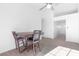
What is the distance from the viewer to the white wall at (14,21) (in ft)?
2.76

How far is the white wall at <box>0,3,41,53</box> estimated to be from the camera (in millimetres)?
842

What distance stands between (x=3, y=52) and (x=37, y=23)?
0.64 meters

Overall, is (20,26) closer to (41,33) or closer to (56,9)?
(41,33)

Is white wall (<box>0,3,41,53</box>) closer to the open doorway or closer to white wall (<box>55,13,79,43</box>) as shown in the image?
the open doorway

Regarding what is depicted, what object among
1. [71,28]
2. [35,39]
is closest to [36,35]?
[35,39]

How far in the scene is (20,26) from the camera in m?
0.89

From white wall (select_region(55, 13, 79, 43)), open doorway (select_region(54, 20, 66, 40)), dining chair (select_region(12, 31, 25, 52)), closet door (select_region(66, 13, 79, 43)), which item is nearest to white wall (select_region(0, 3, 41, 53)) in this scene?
dining chair (select_region(12, 31, 25, 52))

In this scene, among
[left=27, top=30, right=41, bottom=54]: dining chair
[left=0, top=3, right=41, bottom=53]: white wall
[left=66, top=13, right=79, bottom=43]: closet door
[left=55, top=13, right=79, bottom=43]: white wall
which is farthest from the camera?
[left=66, top=13, right=79, bottom=43]: closet door

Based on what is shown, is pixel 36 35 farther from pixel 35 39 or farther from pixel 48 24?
pixel 48 24

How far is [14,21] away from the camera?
0.89 m

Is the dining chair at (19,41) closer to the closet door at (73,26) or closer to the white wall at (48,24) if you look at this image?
the white wall at (48,24)

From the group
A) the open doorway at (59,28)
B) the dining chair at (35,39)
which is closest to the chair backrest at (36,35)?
the dining chair at (35,39)

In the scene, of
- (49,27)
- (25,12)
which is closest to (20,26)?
(25,12)

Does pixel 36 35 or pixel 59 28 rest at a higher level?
pixel 59 28
